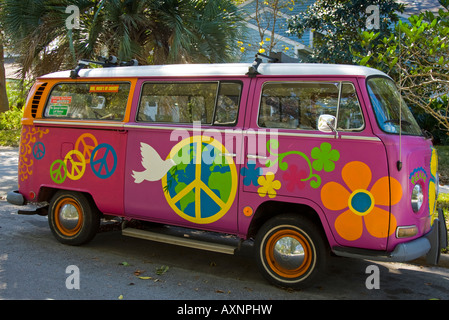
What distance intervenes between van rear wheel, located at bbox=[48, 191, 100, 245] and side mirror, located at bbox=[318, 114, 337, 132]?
11.1 ft

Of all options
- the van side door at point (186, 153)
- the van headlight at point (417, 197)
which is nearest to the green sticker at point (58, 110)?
the van side door at point (186, 153)

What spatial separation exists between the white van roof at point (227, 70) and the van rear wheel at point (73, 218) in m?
1.72

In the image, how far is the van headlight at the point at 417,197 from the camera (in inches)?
184

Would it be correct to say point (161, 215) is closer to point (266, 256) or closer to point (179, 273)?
point (179, 273)

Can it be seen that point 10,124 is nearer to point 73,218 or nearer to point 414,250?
point 73,218

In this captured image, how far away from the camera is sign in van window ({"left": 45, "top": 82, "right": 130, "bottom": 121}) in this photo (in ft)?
20.2

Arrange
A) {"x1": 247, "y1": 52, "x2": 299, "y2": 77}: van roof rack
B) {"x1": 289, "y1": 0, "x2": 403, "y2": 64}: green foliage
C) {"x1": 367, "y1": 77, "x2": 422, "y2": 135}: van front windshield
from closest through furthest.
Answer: {"x1": 367, "y1": 77, "x2": 422, "y2": 135}: van front windshield, {"x1": 247, "y1": 52, "x2": 299, "y2": 77}: van roof rack, {"x1": 289, "y1": 0, "x2": 403, "y2": 64}: green foliage

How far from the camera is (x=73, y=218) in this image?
254 inches

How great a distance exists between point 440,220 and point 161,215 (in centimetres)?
322

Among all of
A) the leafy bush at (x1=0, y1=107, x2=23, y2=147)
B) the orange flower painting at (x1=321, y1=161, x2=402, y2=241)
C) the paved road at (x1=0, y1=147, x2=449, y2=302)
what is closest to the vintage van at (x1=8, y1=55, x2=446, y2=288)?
the orange flower painting at (x1=321, y1=161, x2=402, y2=241)

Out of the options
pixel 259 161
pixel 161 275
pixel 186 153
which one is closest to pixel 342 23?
pixel 186 153

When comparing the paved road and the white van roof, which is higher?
the white van roof

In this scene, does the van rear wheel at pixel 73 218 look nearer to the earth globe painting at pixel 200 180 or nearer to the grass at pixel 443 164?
the earth globe painting at pixel 200 180

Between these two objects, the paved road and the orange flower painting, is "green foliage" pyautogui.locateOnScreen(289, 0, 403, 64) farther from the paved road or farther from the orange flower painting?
the orange flower painting
